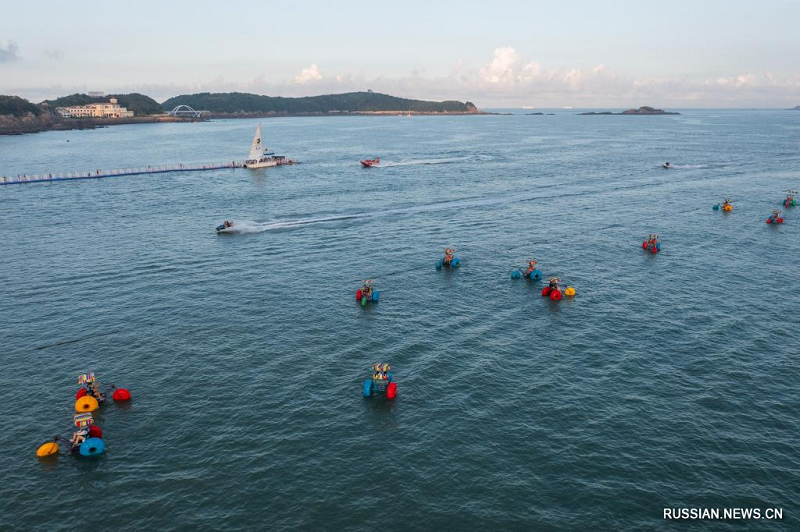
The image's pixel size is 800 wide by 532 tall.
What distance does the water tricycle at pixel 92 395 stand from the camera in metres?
51.1

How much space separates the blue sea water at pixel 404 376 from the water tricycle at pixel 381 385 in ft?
5.40

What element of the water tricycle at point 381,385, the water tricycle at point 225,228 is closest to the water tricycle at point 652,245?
the water tricycle at point 381,385

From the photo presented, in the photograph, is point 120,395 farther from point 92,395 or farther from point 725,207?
point 725,207

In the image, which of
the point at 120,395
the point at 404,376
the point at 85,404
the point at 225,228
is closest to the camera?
the point at 85,404

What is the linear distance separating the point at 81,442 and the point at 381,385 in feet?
91.6

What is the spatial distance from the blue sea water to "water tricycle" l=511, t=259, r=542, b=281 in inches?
61.7

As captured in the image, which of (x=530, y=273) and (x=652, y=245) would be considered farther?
(x=652, y=245)

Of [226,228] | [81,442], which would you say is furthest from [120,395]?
[226,228]

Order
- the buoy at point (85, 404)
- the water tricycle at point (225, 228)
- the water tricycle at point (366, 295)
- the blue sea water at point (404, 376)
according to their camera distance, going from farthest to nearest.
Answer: the water tricycle at point (225, 228)
the water tricycle at point (366, 295)
the buoy at point (85, 404)
the blue sea water at point (404, 376)

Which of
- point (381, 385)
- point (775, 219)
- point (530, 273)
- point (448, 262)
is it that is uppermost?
→ point (775, 219)

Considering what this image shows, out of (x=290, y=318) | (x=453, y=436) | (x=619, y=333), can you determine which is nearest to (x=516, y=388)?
(x=453, y=436)

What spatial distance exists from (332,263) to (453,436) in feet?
174

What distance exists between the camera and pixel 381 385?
180 feet

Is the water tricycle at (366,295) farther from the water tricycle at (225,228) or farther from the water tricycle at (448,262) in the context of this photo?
the water tricycle at (225,228)
